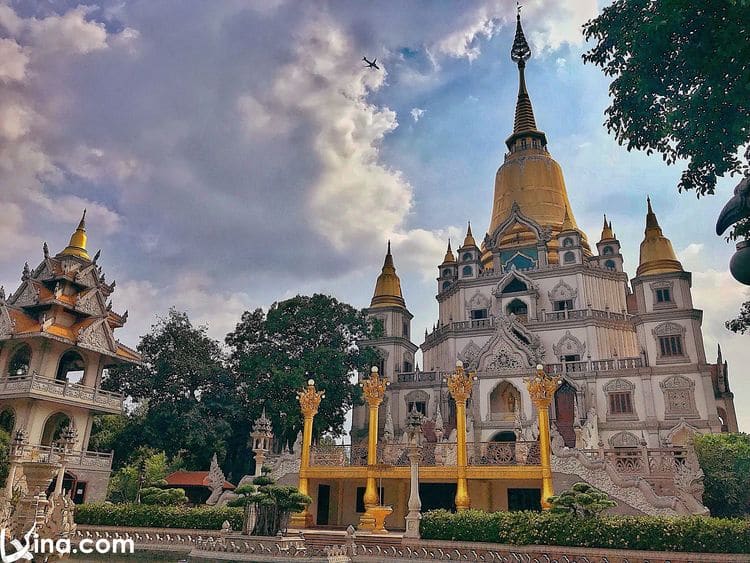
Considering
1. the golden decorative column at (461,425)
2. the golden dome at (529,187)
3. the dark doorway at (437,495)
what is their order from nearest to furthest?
the golden decorative column at (461,425), the dark doorway at (437,495), the golden dome at (529,187)

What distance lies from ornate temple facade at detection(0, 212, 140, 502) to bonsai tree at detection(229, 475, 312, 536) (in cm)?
1080

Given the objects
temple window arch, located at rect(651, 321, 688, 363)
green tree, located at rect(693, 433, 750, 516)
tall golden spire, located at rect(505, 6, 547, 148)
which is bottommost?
green tree, located at rect(693, 433, 750, 516)

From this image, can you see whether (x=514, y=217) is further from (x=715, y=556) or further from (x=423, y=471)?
(x=715, y=556)

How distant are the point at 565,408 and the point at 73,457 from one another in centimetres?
2502

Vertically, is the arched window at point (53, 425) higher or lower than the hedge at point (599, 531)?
higher

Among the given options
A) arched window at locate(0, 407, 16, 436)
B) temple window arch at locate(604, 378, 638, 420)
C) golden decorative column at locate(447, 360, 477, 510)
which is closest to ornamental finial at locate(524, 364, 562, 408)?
golden decorative column at locate(447, 360, 477, 510)

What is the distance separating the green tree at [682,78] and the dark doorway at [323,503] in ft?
63.2

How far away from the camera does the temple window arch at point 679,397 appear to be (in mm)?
31109

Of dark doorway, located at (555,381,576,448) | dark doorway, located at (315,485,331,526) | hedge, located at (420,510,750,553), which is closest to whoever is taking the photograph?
hedge, located at (420,510,750,553)

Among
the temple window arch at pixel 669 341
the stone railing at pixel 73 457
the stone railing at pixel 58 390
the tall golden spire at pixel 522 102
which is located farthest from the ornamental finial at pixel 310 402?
the tall golden spire at pixel 522 102

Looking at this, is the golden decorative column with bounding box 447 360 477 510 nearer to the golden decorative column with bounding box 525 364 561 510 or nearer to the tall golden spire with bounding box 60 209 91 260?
the golden decorative column with bounding box 525 364 561 510

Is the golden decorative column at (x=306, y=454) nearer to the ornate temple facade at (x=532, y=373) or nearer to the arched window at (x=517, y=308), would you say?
the ornate temple facade at (x=532, y=373)

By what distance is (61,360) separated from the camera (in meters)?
29.9

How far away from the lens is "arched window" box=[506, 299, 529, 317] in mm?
38312
